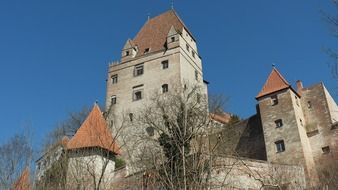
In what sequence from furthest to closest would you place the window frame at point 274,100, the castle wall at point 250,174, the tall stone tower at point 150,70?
the tall stone tower at point 150,70 < the window frame at point 274,100 < the castle wall at point 250,174

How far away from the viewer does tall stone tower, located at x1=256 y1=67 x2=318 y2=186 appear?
2589cm

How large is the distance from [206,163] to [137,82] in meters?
20.4

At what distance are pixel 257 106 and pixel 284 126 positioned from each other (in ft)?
10.1

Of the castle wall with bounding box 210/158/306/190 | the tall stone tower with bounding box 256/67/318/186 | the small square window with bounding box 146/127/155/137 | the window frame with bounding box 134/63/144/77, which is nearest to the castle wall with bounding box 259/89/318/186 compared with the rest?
the tall stone tower with bounding box 256/67/318/186

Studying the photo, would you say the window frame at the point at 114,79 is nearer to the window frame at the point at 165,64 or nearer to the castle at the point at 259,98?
the castle at the point at 259,98

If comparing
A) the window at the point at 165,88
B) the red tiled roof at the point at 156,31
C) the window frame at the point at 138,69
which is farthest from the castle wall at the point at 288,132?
the red tiled roof at the point at 156,31

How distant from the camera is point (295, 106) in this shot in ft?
91.2

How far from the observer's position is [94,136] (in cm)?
2348

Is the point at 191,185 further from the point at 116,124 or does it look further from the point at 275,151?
the point at 116,124

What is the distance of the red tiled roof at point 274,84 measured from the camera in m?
28.7

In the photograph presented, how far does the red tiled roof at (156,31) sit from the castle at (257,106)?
0.36 feet

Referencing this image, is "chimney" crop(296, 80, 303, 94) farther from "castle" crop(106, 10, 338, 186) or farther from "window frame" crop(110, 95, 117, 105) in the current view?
"window frame" crop(110, 95, 117, 105)

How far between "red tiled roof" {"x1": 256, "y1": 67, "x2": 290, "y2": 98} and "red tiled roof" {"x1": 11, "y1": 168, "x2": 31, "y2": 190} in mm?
18856

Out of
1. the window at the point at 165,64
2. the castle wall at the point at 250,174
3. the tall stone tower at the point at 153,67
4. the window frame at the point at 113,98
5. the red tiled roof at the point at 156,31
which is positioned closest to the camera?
the castle wall at the point at 250,174
